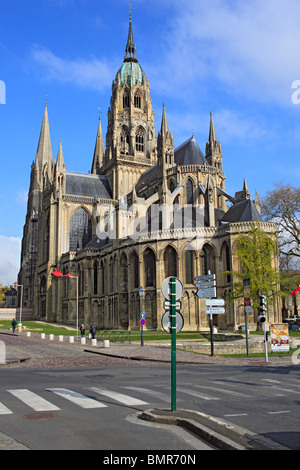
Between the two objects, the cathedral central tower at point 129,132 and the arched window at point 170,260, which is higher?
the cathedral central tower at point 129,132

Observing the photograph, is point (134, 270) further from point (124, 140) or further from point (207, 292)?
point (124, 140)

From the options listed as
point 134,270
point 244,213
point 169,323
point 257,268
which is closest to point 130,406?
point 169,323

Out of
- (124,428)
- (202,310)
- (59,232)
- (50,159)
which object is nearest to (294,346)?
(202,310)

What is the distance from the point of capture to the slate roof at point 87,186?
76.2 meters

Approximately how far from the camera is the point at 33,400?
9.88m

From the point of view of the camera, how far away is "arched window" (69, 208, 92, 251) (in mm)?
72938

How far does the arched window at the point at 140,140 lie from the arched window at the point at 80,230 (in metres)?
14.9

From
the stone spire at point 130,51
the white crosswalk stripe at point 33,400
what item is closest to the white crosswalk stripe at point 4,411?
the white crosswalk stripe at point 33,400

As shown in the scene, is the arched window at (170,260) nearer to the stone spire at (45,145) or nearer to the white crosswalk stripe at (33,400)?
the white crosswalk stripe at (33,400)

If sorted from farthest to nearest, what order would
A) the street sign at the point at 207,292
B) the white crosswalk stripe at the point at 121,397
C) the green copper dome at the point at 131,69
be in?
1. the green copper dome at the point at 131,69
2. the street sign at the point at 207,292
3. the white crosswalk stripe at the point at 121,397

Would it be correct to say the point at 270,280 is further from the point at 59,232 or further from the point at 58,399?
the point at 59,232

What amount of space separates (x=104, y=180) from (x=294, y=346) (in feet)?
183

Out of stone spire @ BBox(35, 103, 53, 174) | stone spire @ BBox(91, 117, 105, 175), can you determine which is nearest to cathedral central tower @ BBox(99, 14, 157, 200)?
stone spire @ BBox(91, 117, 105, 175)

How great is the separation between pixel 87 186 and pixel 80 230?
8304 mm
